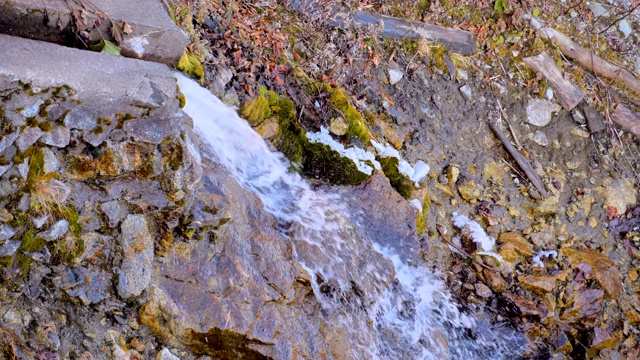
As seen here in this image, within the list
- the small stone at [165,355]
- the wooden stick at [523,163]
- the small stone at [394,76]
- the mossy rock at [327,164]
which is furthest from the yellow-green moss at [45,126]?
the wooden stick at [523,163]

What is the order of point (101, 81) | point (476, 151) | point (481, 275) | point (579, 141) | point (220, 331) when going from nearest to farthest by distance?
point (101, 81) < point (220, 331) < point (481, 275) < point (476, 151) < point (579, 141)

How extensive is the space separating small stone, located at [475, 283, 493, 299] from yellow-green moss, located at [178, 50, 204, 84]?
304cm

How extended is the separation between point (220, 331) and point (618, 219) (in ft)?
15.4

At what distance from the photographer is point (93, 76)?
9.34 feet

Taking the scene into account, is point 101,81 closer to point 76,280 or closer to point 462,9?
point 76,280

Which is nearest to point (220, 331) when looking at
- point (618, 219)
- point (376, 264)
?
point (376, 264)

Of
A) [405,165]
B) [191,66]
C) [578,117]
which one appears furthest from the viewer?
[578,117]

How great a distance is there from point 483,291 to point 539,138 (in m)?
2.01

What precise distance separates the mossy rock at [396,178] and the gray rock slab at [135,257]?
235 cm

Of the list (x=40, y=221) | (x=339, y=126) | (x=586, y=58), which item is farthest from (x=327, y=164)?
(x=586, y=58)

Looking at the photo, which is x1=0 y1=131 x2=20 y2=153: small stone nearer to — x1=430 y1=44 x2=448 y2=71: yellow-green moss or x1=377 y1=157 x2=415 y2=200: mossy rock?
x1=377 y1=157 x2=415 y2=200: mossy rock

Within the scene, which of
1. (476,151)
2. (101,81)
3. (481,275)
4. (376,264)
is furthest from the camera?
(476,151)

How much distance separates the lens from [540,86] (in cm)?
→ 629

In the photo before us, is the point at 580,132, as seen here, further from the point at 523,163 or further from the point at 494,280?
the point at 494,280
